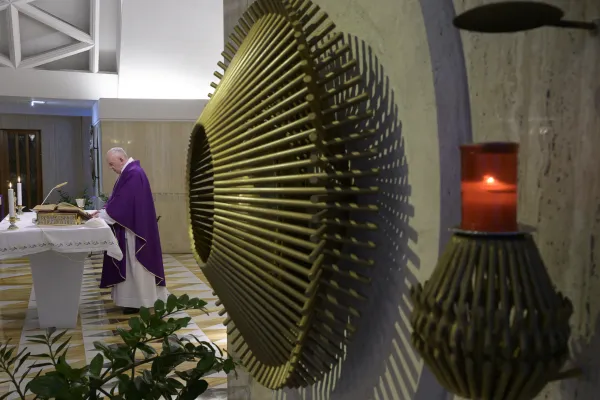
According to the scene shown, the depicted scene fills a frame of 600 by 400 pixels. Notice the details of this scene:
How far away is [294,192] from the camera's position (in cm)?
128

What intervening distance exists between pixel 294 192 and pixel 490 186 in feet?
2.09

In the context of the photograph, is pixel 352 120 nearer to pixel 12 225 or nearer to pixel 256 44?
pixel 256 44

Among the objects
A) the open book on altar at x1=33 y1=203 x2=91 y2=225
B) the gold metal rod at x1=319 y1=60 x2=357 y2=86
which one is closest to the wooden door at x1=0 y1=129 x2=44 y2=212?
the open book on altar at x1=33 y1=203 x2=91 y2=225

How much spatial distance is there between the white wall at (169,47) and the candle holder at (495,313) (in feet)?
31.8

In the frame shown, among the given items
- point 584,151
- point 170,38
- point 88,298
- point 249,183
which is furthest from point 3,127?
point 584,151

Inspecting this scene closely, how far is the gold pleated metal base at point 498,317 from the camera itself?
621mm

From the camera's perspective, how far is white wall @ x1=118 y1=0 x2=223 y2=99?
9.74m

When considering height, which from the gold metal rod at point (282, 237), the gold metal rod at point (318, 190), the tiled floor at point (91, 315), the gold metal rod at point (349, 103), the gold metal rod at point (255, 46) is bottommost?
the tiled floor at point (91, 315)

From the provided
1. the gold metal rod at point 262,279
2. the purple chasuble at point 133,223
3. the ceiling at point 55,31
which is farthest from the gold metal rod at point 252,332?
the ceiling at point 55,31

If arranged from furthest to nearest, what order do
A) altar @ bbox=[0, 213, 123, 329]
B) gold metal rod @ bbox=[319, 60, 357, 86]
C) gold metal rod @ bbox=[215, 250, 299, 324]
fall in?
altar @ bbox=[0, 213, 123, 329]
gold metal rod @ bbox=[215, 250, 299, 324]
gold metal rod @ bbox=[319, 60, 357, 86]

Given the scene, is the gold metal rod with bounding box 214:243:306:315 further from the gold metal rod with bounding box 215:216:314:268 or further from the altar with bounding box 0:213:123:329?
the altar with bounding box 0:213:123:329

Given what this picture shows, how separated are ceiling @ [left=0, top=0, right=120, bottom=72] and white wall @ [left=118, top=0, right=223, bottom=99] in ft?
1.71

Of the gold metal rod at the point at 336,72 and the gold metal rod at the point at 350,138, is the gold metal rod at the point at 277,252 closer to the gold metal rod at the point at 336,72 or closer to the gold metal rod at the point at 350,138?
the gold metal rod at the point at 350,138

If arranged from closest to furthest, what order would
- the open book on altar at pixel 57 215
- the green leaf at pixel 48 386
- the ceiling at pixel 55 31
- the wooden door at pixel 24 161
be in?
the green leaf at pixel 48 386
the open book on altar at pixel 57 215
the ceiling at pixel 55 31
the wooden door at pixel 24 161
